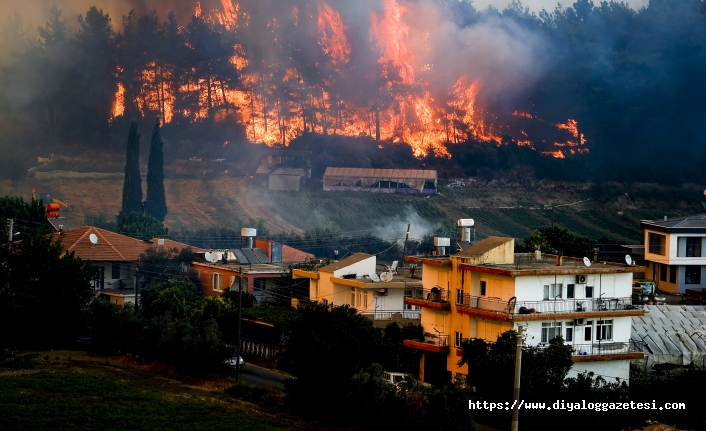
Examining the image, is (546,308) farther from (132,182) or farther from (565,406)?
(132,182)

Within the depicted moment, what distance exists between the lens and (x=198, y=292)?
5788 centimetres

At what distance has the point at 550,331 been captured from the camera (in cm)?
3881

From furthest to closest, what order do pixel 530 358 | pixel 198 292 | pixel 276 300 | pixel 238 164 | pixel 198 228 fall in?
1. pixel 238 164
2. pixel 198 228
3. pixel 198 292
4. pixel 276 300
5. pixel 530 358

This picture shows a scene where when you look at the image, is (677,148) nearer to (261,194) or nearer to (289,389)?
(261,194)

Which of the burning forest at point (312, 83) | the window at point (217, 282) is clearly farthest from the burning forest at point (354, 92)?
the window at point (217, 282)

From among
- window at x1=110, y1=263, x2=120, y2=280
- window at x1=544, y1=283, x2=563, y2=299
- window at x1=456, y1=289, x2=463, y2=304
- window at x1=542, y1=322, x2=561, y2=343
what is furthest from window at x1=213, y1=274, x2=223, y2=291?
window at x1=542, y1=322, x2=561, y2=343

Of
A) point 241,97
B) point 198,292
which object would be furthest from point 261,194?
point 198,292

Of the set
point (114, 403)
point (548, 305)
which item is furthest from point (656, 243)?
point (114, 403)

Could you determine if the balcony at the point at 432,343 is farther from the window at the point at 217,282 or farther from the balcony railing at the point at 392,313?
the window at the point at 217,282

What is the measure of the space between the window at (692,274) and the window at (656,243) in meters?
1.49

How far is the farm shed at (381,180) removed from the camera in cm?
10106

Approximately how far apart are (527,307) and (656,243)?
20106 mm

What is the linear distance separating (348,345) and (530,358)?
619 centimetres

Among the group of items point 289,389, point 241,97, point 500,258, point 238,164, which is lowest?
point 289,389
